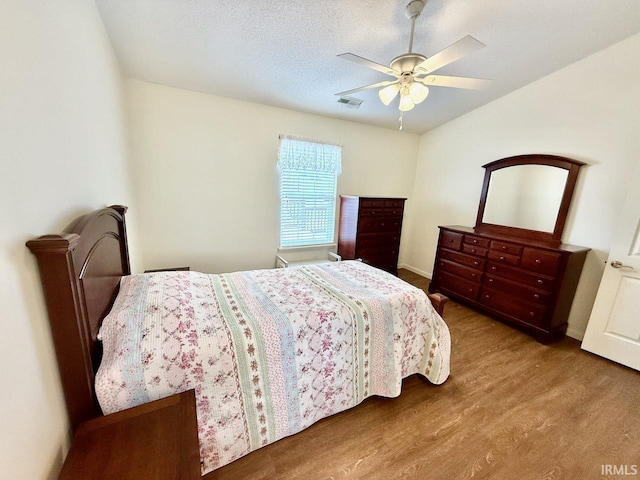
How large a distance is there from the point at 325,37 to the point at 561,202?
2843 mm

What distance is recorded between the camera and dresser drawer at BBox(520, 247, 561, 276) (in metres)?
2.32

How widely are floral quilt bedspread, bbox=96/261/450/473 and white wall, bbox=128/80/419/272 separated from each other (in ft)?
4.17

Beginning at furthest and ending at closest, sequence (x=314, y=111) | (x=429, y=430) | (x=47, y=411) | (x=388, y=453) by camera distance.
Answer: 1. (x=314, y=111)
2. (x=429, y=430)
3. (x=388, y=453)
4. (x=47, y=411)

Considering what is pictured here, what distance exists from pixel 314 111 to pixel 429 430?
11.1 feet

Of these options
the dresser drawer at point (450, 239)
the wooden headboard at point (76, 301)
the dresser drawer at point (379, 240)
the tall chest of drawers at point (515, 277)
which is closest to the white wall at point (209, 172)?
the dresser drawer at point (379, 240)

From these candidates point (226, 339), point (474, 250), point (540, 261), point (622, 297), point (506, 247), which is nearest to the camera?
point (226, 339)

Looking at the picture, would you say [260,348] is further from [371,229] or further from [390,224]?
[390,224]

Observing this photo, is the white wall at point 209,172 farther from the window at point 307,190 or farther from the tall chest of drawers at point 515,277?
the tall chest of drawers at point 515,277

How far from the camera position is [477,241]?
2.92 metres

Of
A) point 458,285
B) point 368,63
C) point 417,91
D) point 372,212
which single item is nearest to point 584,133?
point 458,285

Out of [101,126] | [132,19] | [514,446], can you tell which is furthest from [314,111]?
[514,446]

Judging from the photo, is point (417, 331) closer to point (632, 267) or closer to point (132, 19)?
point (632, 267)

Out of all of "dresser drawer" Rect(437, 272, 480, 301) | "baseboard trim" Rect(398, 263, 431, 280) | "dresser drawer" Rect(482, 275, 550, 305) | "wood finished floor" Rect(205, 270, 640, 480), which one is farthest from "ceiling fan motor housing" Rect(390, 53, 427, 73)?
"baseboard trim" Rect(398, 263, 431, 280)

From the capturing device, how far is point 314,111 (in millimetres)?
3205
